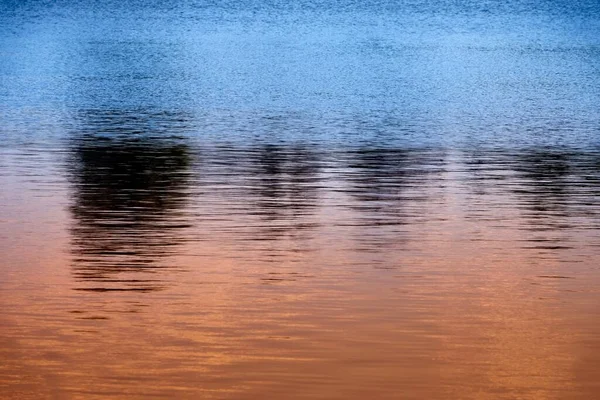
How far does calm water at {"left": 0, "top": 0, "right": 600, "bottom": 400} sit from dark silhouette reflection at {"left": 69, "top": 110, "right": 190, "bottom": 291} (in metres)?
0.04

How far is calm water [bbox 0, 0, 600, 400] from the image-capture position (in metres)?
6.38

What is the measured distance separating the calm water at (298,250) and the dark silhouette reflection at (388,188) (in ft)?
0.14

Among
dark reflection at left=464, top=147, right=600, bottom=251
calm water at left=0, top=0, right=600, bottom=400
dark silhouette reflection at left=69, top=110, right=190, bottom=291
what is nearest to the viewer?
calm water at left=0, top=0, right=600, bottom=400

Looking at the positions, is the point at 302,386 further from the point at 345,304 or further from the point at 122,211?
the point at 122,211

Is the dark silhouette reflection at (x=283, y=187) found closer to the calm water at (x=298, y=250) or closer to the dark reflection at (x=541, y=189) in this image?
the calm water at (x=298, y=250)

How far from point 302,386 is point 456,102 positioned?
23827mm

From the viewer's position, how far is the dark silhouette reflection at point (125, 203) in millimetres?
8742

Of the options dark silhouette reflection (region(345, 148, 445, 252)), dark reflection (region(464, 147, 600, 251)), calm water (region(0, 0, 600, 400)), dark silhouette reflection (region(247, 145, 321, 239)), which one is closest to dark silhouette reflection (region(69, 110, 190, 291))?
calm water (region(0, 0, 600, 400))

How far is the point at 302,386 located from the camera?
6.10 m

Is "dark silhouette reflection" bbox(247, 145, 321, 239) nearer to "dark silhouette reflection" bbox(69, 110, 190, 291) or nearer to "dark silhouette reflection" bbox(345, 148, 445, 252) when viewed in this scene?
"dark silhouette reflection" bbox(345, 148, 445, 252)

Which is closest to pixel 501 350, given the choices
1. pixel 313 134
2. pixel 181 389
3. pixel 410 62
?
pixel 181 389

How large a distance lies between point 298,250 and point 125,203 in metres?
2.90

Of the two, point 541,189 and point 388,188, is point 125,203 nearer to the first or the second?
point 388,188

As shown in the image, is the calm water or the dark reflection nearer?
the calm water
